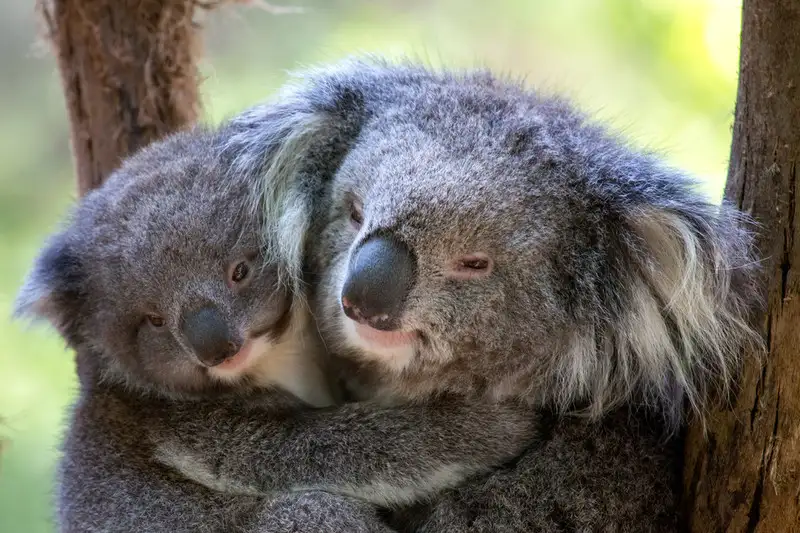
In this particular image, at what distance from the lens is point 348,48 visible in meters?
4.09

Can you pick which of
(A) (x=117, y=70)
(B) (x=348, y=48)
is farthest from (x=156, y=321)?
(B) (x=348, y=48)

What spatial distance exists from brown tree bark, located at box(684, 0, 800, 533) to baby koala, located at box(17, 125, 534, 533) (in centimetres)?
56

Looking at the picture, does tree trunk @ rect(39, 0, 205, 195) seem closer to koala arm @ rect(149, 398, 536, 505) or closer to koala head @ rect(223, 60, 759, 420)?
koala head @ rect(223, 60, 759, 420)

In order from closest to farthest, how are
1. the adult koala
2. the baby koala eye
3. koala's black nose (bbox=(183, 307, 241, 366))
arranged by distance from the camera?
the adult koala → koala's black nose (bbox=(183, 307, 241, 366)) → the baby koala eye

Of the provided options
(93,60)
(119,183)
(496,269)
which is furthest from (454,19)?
(496,269)

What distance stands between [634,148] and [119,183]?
1.54 m

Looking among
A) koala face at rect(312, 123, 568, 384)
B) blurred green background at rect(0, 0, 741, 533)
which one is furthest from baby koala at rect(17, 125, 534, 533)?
blurred green background at rect(0, 0, 741, 533)

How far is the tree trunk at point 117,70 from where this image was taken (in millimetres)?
3113

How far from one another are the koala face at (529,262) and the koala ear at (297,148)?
5.0 inches

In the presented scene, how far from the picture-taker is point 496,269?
6.99 feet

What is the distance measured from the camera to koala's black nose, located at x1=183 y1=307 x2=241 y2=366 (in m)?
2.24

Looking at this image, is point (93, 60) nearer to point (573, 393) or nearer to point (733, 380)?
point (573, 393)

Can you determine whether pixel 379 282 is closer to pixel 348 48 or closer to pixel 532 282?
pixel 532 282

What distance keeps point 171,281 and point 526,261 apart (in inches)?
38.4
